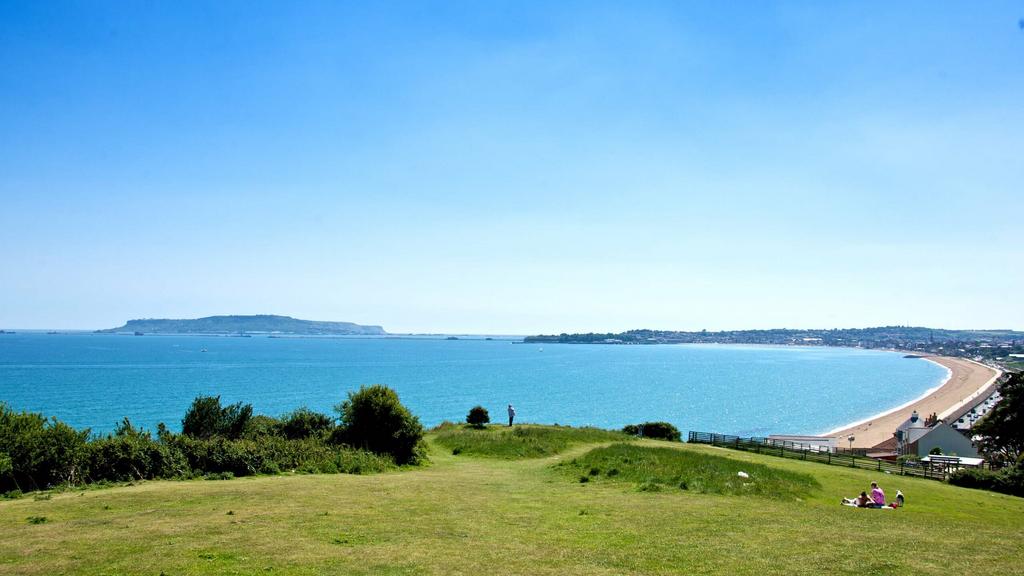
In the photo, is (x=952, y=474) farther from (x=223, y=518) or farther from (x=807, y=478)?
(x=223, y=518)

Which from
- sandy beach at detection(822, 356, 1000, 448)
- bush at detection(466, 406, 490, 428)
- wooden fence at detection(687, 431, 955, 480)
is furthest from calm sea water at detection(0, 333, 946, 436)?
wooden fence at detection(687, 431, 955, 480)

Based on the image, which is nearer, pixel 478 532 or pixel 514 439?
pixel 478 532

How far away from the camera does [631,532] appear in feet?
49.8

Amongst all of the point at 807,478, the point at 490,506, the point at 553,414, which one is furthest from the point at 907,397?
the point at 490,506

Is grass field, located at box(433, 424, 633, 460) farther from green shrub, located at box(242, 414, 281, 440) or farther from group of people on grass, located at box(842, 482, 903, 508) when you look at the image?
group of people on grass, located at box(842, 482, 903, 508)

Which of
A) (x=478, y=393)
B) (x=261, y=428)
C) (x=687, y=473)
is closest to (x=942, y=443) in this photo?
(x=687, y=473)

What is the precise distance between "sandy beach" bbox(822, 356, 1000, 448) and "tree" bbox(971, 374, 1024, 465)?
2272 centimetres

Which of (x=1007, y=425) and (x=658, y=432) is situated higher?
(x=1007, y=425)

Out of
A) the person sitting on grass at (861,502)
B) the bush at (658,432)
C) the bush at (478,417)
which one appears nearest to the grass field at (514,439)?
the bush at (478,417)

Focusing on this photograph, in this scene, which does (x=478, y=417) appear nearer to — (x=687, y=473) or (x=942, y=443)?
(x=687, y=473)

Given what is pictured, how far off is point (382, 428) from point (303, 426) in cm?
530

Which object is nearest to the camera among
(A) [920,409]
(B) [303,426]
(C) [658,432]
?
(B) [303,426]

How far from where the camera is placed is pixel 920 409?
108875 mm

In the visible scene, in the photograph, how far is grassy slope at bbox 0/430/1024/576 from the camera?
1216 centimetres
